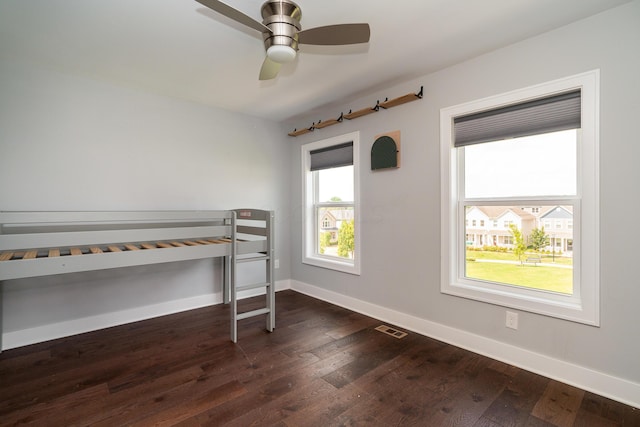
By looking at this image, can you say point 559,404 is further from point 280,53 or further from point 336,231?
point 280,53

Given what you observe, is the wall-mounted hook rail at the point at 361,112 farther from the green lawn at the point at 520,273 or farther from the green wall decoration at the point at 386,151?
the green lawn at the point at 520,273

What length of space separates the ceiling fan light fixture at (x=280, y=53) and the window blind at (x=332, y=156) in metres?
1.69

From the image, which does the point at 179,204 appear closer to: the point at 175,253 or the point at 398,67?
the point at 175,253

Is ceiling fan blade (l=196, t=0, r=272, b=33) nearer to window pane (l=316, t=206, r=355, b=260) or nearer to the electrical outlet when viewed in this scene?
window pane (l=316, t=206, r=355, b=260)

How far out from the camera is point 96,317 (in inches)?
110

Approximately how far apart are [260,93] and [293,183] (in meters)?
1.37

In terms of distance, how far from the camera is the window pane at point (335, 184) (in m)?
3.51

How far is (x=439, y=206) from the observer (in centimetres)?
254

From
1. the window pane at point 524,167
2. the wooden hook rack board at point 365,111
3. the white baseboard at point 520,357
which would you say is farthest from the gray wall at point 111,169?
the window pane at point 524,167

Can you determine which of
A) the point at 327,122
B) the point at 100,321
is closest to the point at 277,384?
the point at 100,321

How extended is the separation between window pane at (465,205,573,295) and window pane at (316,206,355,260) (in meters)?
1.33

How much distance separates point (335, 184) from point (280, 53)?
2.09 metres

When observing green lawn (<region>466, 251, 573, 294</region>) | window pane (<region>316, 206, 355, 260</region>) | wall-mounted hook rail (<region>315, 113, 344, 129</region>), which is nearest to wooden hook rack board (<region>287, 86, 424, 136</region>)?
wall-mounted hook rail (<region>315, 113, 344, 129</region>)

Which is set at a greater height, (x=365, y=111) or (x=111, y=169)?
(x=365, y=111)
